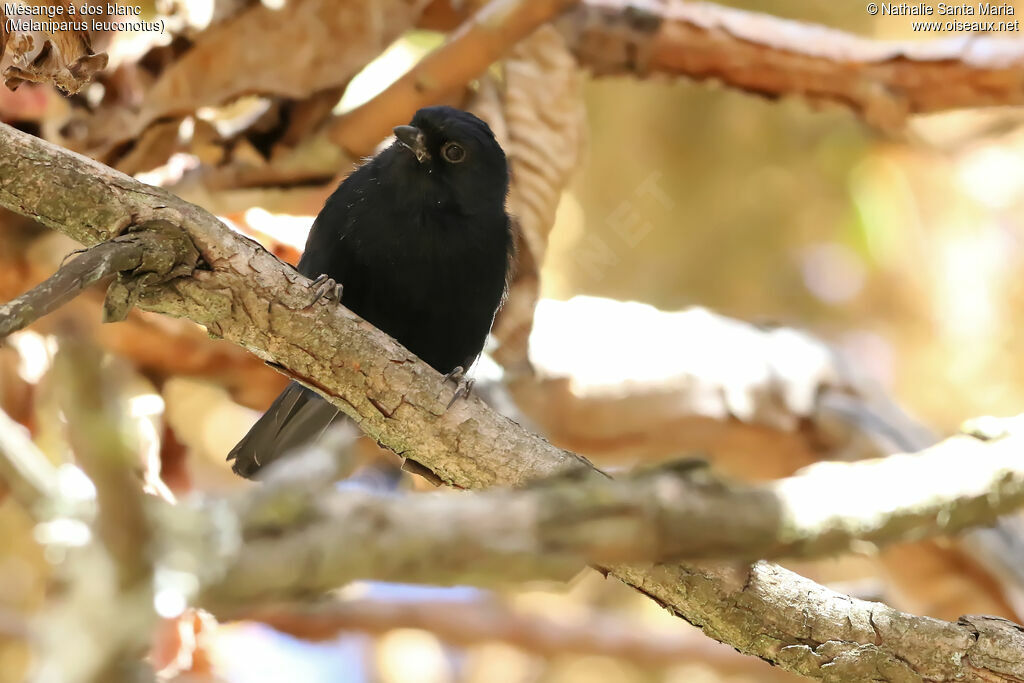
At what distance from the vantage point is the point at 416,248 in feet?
11.5

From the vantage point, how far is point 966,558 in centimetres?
527

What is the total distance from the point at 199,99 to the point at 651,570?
2.98m

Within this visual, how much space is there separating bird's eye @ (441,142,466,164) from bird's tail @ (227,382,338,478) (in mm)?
969

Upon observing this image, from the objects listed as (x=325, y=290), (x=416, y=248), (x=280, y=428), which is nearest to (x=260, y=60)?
(x=416, y=248)

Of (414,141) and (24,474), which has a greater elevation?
(24,474)

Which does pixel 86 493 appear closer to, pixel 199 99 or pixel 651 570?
pixel 651 570

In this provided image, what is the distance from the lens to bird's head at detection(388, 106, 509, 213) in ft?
11.8

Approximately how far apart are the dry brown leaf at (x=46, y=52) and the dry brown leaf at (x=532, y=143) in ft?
6.88

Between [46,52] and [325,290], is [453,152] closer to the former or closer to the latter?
[325,290]

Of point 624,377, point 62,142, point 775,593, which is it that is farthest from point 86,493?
point 624,377

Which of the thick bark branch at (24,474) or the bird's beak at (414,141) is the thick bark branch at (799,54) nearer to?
the bird's beak at (414,141)

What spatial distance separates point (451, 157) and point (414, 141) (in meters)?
0.15

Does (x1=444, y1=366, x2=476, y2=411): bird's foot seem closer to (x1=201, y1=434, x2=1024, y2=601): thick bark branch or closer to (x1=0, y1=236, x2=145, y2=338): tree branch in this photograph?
(x1=0, y1=236, x2=145, y2=338): tree branch

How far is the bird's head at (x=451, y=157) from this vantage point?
3.59 meters
